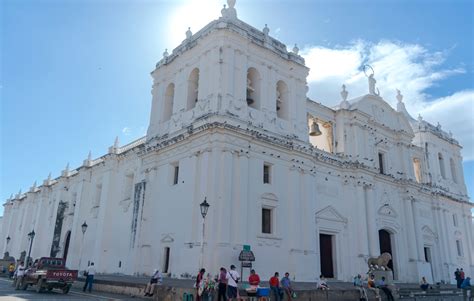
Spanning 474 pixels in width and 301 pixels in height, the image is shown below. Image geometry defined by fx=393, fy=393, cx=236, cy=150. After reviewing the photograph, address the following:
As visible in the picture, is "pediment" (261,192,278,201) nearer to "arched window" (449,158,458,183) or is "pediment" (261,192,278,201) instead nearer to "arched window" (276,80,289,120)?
"arched window" (276,80,289,120)

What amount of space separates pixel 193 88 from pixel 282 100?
524cm

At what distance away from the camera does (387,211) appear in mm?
26203

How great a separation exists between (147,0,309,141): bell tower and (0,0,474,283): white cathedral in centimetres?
7

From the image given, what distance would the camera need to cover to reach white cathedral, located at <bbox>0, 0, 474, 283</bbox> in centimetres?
1845

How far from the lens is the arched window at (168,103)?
77.3 ft

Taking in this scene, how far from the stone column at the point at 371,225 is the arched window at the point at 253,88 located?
9362 millimetres

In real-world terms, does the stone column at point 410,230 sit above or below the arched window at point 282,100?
below

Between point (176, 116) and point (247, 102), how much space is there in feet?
13.2

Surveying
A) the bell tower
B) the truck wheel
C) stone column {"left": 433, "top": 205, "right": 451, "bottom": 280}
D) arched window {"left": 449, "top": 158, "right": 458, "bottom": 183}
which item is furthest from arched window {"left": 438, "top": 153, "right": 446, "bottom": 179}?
the truck wheel

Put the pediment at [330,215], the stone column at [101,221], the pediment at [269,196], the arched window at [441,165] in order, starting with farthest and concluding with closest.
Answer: the arched window at [441,165], the stone column at [101,221], the pediment at [330,215], the pediment at [269,196]

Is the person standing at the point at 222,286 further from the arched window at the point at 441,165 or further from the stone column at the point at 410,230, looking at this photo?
the arched window at the point at 441,165

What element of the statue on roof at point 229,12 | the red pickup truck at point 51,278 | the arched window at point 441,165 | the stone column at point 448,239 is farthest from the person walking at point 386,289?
the arched window at point 441,165

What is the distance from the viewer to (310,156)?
72.3 ft

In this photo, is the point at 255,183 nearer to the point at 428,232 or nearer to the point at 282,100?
the point at 282,100
